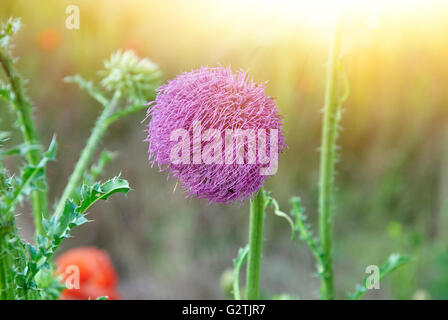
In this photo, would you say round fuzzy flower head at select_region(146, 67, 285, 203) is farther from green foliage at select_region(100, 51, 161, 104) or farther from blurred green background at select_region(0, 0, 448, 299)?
blurred green background at select_region(0, 0, 448, 299)

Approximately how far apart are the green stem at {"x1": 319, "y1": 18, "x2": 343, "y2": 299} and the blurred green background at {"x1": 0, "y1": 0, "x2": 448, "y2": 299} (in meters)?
1.49

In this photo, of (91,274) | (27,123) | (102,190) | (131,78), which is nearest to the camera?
(102,190)

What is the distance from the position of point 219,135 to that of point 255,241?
0.73ft

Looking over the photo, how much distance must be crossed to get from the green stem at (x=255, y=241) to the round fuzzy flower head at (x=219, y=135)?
6cm

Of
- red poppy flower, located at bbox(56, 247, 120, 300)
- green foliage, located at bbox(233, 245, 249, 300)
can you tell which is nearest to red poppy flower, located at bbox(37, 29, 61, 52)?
red poppy flower, located at bbox(56, 247, 120, 300)

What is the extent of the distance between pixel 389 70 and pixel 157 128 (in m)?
2.20

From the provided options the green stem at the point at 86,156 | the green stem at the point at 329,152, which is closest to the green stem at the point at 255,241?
the green stem at the point at 329,152

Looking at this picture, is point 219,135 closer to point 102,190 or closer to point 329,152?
point 102,190

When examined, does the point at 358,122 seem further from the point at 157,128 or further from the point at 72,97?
the point at 157,128

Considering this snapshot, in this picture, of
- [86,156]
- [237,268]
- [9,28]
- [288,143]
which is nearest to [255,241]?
[237,268]

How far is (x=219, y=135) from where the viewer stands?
2.51 ft

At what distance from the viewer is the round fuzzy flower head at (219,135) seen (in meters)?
0.77

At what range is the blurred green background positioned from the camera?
105 inches
